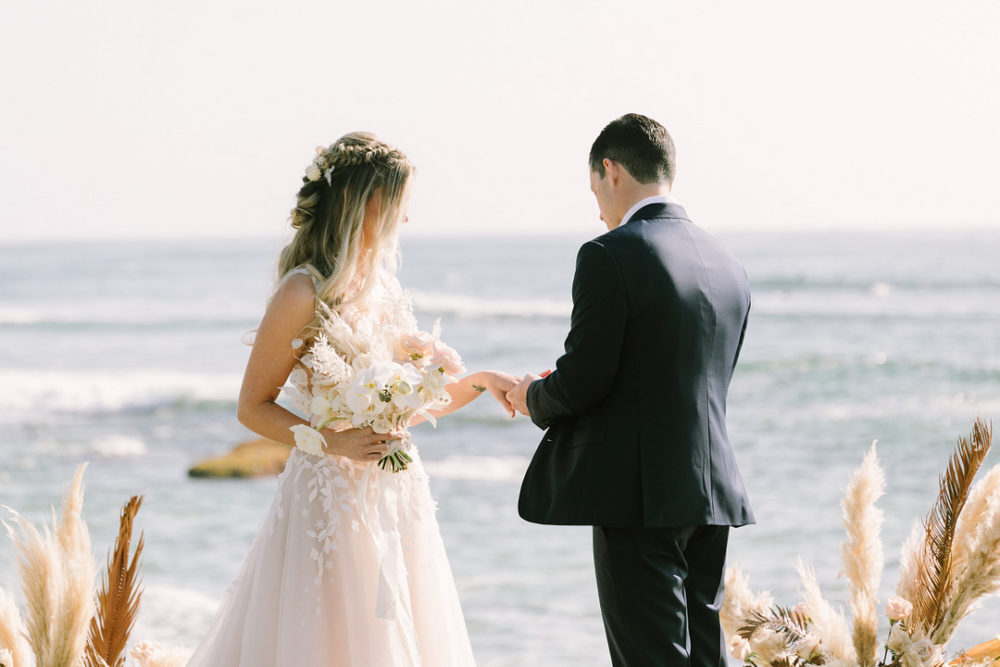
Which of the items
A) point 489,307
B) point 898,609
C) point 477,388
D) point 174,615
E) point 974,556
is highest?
point 477,388

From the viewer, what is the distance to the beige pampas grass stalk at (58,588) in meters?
2.45

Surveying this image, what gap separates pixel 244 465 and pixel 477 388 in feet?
29.7

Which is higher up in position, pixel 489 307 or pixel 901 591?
pixel 901 591

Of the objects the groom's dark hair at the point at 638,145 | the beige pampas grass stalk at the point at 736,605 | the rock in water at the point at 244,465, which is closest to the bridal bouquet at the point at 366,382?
the groom's dark hair at the point at 638,145

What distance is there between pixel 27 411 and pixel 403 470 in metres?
16.0

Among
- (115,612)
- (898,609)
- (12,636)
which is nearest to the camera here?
(12,636)

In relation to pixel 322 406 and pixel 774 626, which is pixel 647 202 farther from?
pixel 774 626

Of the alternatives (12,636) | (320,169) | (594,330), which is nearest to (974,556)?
(594,330)

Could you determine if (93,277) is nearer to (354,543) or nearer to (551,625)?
(551,625)

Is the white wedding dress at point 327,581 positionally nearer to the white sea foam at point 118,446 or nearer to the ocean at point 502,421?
the ocean at point 502,421

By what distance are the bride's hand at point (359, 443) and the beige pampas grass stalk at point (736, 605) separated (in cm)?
113

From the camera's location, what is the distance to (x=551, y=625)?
7027 mm

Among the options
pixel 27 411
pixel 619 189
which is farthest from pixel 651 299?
pixel 27 411

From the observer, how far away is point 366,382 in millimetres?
2885
